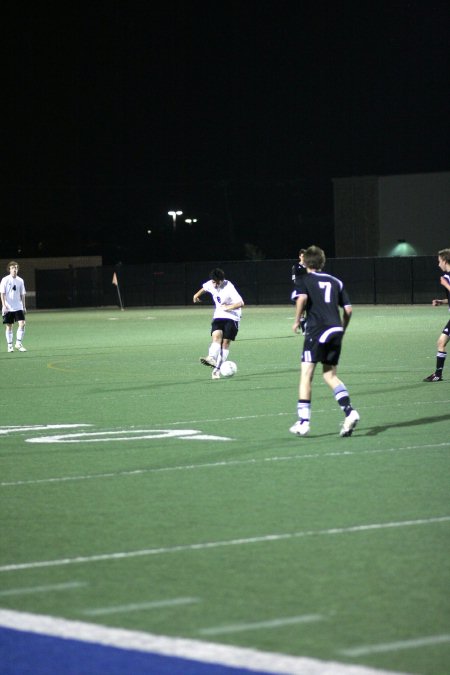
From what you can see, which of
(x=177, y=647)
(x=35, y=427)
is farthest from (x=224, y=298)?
(x=177, y=647)

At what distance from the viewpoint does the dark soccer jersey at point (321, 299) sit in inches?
517

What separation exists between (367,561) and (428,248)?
71.4 m

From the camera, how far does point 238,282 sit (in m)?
70.5

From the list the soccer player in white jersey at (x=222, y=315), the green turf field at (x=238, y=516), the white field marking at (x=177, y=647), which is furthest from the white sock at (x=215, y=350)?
the white field marking at (x=177, y=647)

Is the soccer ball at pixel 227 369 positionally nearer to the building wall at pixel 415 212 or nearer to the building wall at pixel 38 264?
the building wall at pixel 415 212

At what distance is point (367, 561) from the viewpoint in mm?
7508

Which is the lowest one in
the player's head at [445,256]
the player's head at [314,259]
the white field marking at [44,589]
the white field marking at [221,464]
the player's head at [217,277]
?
the white field marking at [221,464]

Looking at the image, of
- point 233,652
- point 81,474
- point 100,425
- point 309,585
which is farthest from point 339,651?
point 100,425

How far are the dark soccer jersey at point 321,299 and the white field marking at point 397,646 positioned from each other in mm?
7407

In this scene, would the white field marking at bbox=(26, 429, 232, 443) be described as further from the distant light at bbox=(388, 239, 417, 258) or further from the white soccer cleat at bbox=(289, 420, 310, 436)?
the distant light at bbox=(388, 239, 417, 258)

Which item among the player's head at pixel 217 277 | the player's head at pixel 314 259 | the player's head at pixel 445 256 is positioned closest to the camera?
the player's head at pixel 314 259

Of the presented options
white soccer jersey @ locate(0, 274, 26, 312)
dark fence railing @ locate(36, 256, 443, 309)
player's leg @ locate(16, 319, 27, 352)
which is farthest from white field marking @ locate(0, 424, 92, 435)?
dark fence railing @ locate(36, 256, 443, 309)

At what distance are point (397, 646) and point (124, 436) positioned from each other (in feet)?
27.6

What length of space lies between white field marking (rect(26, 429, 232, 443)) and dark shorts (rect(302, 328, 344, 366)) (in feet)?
4.15
